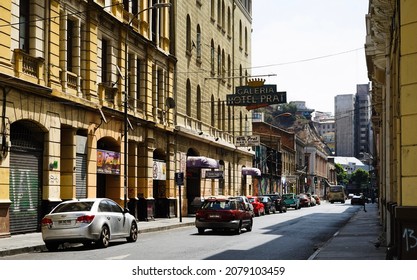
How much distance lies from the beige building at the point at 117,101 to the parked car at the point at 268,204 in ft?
9.66

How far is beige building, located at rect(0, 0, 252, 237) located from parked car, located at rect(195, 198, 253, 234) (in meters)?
4.63

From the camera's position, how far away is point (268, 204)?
2244 inches

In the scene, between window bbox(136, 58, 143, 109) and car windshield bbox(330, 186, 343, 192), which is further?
car windshield bbox(330, 186, 343, 192)

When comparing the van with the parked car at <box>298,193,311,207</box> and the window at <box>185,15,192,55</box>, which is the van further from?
the window at <box>185,15,192,55</box>

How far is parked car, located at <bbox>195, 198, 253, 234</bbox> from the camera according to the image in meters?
28.6

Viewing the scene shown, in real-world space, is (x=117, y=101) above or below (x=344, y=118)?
above

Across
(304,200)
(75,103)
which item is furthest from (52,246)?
(304,200)

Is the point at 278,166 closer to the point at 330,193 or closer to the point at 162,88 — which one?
the point at 330,193

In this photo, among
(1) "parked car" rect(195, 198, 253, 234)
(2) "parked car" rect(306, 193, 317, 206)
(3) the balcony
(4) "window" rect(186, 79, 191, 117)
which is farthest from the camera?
(2) "parked car" rect(306, 193, 317, 206)

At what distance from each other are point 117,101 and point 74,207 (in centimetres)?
1407

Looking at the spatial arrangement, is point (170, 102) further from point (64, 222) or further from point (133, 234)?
point (64, 222)

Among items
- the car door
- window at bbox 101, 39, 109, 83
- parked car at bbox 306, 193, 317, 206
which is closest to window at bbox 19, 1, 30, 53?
window at bbox 101, 39, 109, 83

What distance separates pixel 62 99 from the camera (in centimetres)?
2841
